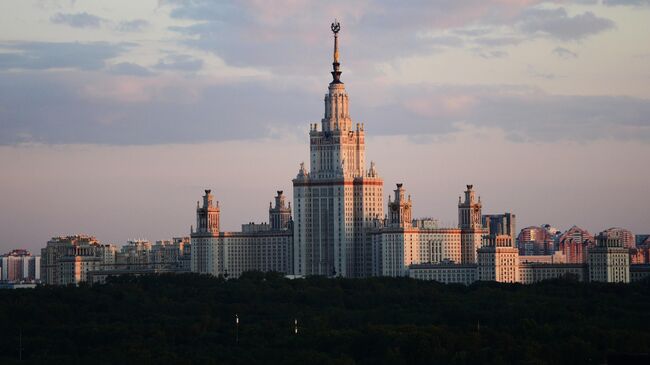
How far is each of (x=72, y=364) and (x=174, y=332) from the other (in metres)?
20.6

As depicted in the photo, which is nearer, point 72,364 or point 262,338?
point 72,364

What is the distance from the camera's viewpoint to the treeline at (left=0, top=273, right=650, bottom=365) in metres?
154

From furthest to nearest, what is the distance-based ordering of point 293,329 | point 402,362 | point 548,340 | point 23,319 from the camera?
point 23,319 → point 293,329 → point 548,340 → point 402,362

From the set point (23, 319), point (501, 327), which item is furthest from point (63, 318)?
point (501, 327)

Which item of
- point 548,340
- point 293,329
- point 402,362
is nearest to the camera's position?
point 402,362

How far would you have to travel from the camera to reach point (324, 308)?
19100 centimetres

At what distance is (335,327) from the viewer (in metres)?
178

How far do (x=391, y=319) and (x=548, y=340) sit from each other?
23487 millimetres

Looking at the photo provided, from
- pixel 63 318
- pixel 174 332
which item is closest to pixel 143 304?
pixel 63 318

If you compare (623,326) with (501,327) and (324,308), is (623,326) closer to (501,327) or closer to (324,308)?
(501,327)

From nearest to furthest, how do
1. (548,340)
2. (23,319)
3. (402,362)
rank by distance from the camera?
1. (402,362)
2. (548,340)
3. (23,319)

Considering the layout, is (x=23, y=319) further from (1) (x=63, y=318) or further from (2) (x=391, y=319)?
(2) (x=391, y=319)

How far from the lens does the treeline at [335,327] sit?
153625 mm

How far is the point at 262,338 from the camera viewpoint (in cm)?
→ 16762
